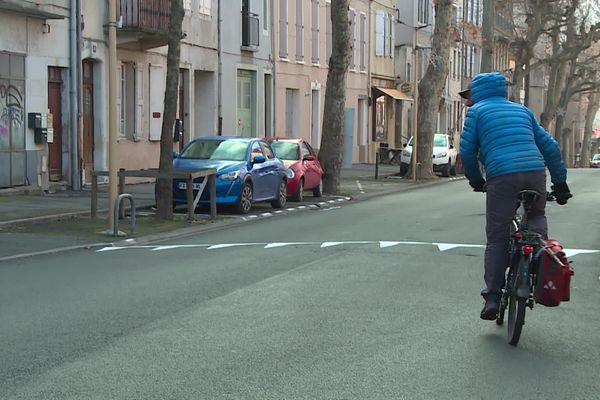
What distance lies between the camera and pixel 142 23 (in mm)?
24469

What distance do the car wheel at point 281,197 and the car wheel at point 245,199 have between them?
1.32 meters

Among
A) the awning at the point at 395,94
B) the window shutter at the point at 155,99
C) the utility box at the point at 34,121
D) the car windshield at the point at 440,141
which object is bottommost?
the car windshield at the point at 440,141

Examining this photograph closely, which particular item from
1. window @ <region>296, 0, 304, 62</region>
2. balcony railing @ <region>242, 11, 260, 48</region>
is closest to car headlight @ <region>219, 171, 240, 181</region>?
balcony railing @ <region>242, 11, 260, 48</region>

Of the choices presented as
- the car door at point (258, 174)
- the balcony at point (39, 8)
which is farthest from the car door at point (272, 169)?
the balcony at point (39, 8)

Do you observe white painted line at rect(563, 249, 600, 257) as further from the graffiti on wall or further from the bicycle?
the graffiti on wall

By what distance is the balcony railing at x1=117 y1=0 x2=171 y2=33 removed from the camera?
24.1 m

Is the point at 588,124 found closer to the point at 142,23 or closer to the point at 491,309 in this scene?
the point at 142,23

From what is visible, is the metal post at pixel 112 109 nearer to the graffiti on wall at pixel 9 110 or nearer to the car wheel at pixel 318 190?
the graffiti on wall at pixel 9 110

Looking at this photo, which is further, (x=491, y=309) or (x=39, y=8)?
(x=39, y=8)

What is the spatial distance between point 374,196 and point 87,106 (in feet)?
25.6

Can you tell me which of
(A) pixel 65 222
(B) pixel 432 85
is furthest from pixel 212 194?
(B) pixel 432 85

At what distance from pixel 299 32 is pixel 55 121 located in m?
16.6

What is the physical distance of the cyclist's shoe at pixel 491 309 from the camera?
7.05 meters

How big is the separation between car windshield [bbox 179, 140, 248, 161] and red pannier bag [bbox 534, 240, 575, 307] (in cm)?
1279
